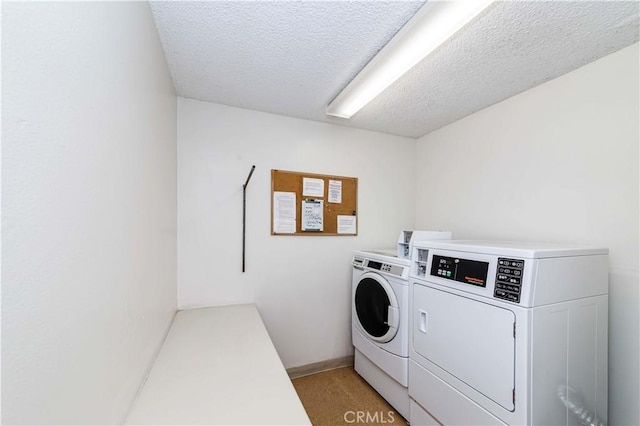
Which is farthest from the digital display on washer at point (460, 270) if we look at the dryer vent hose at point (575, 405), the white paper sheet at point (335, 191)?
the white paper sheet at point (335, 191)

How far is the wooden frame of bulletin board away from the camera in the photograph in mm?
2346

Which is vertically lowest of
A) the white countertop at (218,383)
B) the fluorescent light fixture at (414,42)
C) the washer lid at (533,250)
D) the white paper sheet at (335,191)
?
the white countertop at (218,383)

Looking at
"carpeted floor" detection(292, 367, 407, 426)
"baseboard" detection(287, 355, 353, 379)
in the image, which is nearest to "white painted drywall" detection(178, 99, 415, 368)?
"baseboard" detection(287, 355, 353, 379)

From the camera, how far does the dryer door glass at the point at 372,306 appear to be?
2.03m

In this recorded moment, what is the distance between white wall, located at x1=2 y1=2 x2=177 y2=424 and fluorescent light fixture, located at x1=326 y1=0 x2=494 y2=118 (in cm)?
120

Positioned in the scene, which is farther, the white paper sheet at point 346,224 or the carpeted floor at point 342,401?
the white paper sheet at point 346,224

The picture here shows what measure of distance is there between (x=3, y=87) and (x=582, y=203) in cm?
252

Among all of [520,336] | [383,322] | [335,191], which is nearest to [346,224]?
[335,191]

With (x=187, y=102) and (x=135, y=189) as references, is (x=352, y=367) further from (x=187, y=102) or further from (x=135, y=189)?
(x=187, y=102)

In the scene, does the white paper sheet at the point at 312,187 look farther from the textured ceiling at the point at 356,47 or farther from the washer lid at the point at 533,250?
the washer lid at the point at 533,250

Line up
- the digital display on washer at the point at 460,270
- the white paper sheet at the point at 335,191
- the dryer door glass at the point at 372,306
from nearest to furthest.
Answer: the digital display on washer at the point at 460,270 < the dryer door glass at the point at 372,306 < the white paper sheet at the point at 335,191

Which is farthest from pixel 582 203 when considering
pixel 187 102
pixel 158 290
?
pixel 187 102

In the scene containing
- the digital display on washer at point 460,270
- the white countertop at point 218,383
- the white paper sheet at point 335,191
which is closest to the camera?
the white countertop at point 218,383

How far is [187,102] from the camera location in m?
2.10
